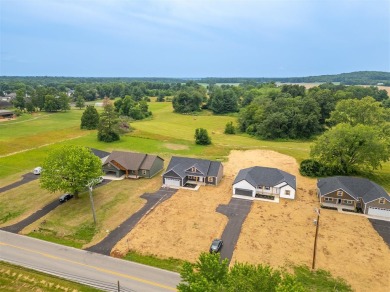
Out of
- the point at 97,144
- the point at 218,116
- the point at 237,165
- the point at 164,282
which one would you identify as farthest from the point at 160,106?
the point at 164,282

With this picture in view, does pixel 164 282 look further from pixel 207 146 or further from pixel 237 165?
pixel 207 146

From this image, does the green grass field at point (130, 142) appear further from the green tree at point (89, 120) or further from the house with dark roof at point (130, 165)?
the house with dark roof at point (130, 165)

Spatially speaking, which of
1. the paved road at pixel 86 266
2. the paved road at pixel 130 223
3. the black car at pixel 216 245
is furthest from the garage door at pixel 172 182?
the paved road at pixel 86 266

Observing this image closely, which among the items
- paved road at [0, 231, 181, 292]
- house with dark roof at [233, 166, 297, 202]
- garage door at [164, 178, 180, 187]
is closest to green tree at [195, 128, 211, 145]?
garage door at [164, 178, 180, 187]

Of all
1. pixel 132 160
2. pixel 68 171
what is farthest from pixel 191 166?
pixel 68 171

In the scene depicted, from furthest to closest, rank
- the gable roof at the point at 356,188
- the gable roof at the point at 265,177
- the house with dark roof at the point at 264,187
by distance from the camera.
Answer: the gable roof at the point at 265,177 → the house with dark roof at the point at 264,187 → the gable roof at the point at 356,188
